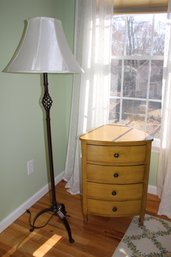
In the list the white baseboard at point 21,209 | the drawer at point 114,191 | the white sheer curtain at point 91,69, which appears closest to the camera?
the drawer at point 114,191

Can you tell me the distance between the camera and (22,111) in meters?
1.98

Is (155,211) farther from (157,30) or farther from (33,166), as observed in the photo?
(157,30)

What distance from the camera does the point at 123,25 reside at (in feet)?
7.28

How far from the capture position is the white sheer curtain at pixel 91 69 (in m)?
2.07

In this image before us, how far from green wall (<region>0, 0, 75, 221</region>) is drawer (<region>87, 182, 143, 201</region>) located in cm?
64

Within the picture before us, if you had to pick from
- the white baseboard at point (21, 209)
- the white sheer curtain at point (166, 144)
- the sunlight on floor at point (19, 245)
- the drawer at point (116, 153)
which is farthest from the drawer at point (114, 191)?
the white baseboard at point (21, 209)

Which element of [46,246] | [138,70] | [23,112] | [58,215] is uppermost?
[138,70]

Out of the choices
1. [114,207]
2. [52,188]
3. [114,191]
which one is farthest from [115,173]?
[52,188]

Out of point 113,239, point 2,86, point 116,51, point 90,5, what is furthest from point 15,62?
point 113,239

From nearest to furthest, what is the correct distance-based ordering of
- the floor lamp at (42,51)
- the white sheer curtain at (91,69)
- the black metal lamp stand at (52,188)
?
the floor lamp at (42,51) → the black metal lamp stand at (52,188) → the white sheer curtain at (91,69)

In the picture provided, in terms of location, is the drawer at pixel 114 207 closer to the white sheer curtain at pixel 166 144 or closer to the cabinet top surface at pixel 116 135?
the white sheer curtain at pixel 166 144

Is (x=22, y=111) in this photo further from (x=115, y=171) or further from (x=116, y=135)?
(x=115, y=171)

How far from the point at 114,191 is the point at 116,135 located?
422mm

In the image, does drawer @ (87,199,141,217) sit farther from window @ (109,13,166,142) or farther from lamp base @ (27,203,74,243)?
window @ (109,13,166,142)
